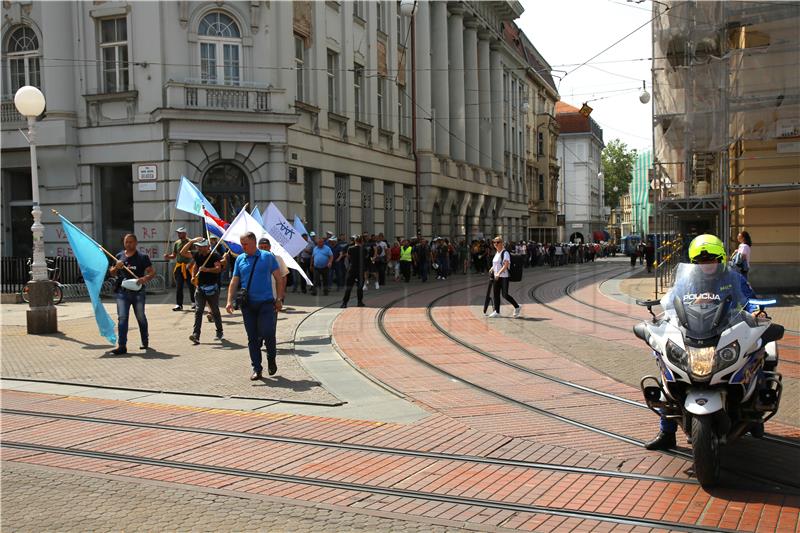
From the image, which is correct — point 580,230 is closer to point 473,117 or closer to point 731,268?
point 473,117

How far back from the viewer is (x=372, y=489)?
5660mm

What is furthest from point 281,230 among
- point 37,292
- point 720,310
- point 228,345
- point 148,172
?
point 720,310

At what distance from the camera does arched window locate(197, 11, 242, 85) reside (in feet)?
83.8

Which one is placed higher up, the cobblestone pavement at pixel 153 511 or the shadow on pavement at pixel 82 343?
the shadow on pavement at pixel 82 343

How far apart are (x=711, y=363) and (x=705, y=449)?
59cm

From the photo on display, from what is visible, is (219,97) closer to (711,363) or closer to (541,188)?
(711,363)

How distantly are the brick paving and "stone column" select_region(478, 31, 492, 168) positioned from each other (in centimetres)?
4209

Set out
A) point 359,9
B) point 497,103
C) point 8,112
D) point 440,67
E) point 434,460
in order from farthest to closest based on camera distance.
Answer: point 497,103
point 440,67
point 359,9
point 8,112
point 434,460

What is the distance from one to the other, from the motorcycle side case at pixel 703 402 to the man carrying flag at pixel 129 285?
878 centimetres

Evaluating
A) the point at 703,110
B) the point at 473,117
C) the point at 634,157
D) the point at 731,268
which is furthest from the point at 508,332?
the point at 634,157

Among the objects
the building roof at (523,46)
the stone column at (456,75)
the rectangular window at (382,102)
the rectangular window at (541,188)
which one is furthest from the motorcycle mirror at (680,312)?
the rectangular window at (541,188)

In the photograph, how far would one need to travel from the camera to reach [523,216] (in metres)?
64.4

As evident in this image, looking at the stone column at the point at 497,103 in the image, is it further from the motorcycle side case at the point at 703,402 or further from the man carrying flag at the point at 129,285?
the motorcycle side case at the point at 703,402

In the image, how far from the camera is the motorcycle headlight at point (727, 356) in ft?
18.2
